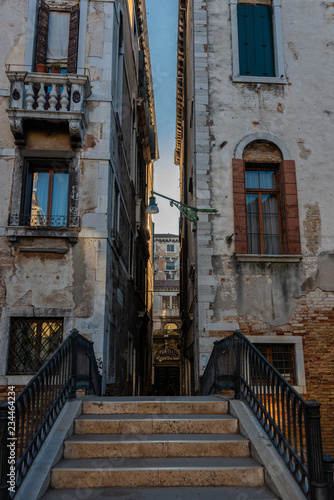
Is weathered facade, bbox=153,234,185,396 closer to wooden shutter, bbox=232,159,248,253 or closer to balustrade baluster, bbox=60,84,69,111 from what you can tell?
wooden shutter, bbox=232,159,248,253

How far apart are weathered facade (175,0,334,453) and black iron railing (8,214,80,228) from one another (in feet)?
10.8

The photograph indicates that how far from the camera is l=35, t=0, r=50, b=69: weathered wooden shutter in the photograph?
12273 millimetres

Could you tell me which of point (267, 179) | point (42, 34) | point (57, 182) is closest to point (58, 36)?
point (42, 34)

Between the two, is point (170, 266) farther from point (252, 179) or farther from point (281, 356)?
point (281, 356)

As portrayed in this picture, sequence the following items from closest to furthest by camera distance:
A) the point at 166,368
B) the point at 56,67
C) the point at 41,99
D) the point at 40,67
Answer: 1. the point at 41,99
2. the point at 40,67
3. the point at 56,67
4. the point at 166,368

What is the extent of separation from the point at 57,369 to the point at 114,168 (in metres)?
7.19

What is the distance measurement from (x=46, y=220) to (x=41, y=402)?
6.36 m

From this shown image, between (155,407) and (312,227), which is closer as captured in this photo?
(155,407)

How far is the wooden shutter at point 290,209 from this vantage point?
12156 mm

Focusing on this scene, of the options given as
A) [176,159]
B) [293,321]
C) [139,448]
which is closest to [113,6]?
[293,321]

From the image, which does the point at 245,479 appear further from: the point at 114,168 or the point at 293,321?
the point at 114,168

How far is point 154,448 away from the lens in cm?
586

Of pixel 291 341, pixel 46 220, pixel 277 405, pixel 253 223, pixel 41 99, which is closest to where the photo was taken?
pixel 277 405

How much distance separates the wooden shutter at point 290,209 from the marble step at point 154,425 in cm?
655
